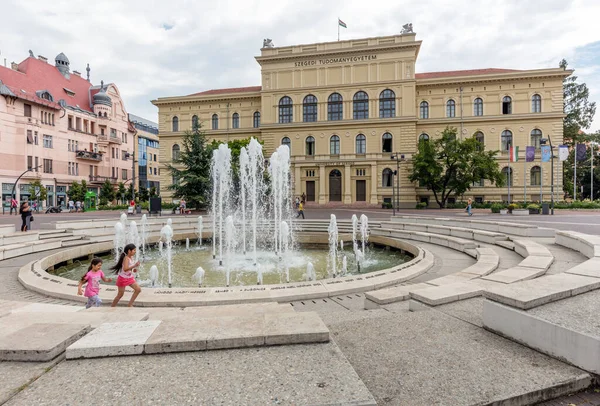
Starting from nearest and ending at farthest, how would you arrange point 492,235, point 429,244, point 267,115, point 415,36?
point 492,235
point 429,244
point 415,36
point 267,115

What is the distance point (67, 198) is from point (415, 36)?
52.2 m

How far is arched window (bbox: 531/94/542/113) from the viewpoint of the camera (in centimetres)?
4156

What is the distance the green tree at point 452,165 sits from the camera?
120 ft

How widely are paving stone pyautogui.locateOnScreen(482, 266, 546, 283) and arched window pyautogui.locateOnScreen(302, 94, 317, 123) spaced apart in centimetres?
4063

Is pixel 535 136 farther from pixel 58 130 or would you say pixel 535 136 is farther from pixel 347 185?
pixel 58 130

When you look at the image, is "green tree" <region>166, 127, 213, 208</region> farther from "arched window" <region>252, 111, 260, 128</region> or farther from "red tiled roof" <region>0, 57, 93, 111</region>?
"red tiled roof" <region>0, 57, 93, 111</region>

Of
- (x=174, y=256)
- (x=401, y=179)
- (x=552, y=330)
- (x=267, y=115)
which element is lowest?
(x=174, y=256)

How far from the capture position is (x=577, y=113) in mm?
53219

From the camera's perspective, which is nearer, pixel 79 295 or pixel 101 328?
pixel 101 328

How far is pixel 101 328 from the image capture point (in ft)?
10.8

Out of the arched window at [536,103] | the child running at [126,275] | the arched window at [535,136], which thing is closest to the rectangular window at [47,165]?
the child running at [126,275]

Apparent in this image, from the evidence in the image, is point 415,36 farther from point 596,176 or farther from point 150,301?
point 150,301

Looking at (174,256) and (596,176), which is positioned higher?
(596,176)

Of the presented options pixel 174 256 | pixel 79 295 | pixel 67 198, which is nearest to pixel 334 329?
pixel 79 295
